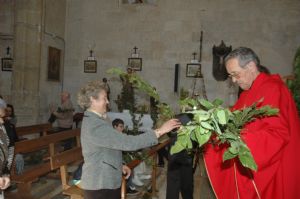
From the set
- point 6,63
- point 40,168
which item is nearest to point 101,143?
point 40,168

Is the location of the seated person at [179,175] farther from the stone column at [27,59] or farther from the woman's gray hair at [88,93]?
the stone column at [27,59]

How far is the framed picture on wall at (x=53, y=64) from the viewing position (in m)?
12.2

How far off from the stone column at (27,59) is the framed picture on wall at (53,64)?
837mm

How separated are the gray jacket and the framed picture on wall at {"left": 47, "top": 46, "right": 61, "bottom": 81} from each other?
963cm

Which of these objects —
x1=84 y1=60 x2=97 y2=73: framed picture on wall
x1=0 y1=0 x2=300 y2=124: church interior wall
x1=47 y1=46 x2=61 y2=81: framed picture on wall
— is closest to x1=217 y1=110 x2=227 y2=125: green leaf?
x1=0 y1=0 x2=300 y2=124: church interior wall

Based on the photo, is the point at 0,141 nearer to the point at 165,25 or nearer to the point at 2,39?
the point at 165,25

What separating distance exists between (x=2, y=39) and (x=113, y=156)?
458 inches

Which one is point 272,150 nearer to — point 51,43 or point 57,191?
point 57,191

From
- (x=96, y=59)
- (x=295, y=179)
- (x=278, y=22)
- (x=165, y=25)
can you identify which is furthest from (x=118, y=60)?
(x=295, y=179)

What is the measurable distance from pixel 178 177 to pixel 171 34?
857 centimetres

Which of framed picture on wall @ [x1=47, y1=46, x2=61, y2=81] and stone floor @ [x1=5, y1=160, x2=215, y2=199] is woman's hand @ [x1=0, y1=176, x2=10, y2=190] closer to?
stone floor @ [x1=5, y1=160, x2=215, y2=199]

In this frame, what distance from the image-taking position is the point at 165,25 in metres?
12.7

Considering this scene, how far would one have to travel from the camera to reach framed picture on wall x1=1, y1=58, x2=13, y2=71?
1287 cm

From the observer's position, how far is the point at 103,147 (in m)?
3.03
